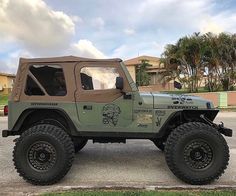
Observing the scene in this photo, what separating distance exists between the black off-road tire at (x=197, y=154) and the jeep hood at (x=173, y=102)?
43cm

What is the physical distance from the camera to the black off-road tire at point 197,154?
6332mm

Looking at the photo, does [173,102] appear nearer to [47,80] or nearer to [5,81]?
[47,80]

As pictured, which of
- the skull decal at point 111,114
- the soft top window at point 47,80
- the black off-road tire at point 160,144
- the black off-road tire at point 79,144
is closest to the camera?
the skull decal at point 111,114

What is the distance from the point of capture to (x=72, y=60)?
266 inches

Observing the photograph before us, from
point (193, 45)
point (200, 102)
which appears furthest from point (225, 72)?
point (200, 102)

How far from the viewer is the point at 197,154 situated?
648cm

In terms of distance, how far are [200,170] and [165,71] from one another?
108 ft

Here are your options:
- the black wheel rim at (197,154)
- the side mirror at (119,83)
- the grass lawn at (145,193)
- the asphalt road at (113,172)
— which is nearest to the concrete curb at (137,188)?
the asphalt road at (113,172)

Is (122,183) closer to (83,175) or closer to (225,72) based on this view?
(83,175)

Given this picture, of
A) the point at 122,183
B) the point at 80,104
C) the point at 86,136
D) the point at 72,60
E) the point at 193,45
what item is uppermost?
the point at 193,45

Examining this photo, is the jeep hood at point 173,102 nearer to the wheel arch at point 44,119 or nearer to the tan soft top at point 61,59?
the tan soft top at point 61,59

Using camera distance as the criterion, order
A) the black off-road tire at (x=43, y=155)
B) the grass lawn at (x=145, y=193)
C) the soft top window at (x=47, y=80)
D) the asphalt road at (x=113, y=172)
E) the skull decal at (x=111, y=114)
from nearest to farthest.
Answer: the grass lawn at (x=145, y=193)
the asphalt road at (x=113, y=172)
the black off-road tire at (x=43, y=155)
the skull decal at (x=111, y=114)
the soft top window at (x=47, y=80)

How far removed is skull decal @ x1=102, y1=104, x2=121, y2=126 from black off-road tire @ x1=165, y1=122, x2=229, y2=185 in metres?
0.91

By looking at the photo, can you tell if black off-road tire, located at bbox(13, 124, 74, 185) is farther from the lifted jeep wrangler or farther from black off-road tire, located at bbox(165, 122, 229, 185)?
black off-road tire, located at bbox(165, 122, 229, 185)
